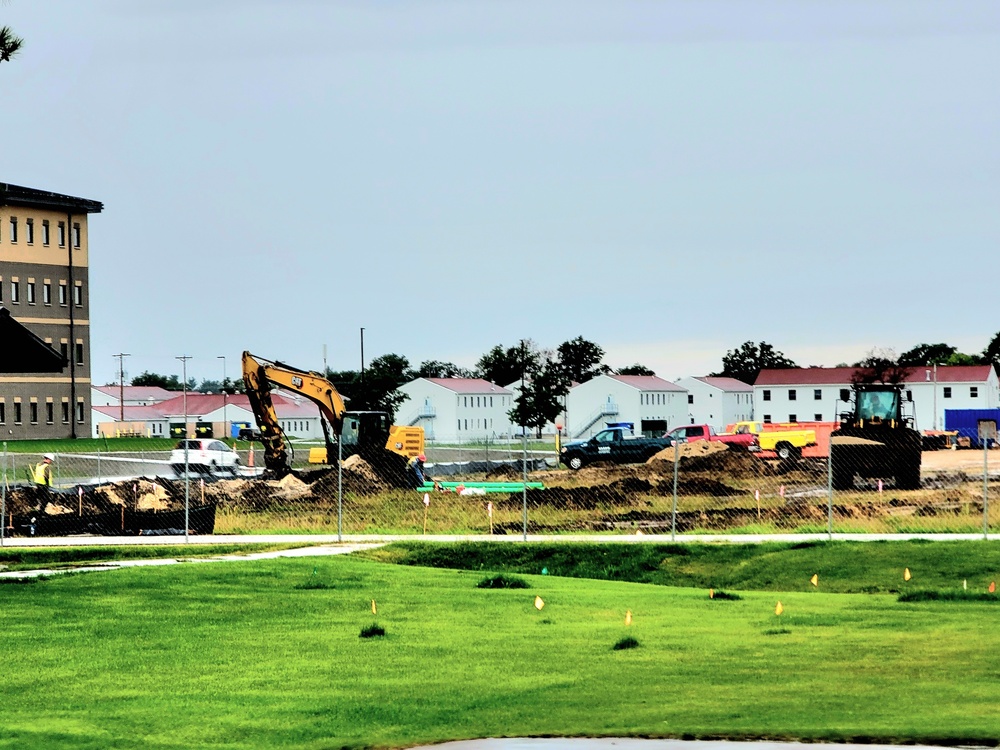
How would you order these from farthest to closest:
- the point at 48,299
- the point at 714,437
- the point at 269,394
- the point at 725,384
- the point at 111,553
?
1. the point at 725,384
2. the point at 48,299
3. the point at 714,437
4. the point at 269,394
5. the point at 111,553

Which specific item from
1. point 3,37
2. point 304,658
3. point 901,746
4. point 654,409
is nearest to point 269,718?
point 304,658

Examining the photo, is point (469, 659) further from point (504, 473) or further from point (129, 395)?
point (129, 395)

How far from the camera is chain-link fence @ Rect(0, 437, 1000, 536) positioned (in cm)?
3503

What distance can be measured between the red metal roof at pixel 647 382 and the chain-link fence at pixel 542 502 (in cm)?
9352

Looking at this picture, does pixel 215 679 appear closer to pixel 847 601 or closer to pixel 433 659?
pixel 433 659

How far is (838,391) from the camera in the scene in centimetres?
14388

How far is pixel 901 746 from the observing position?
10.1 metres

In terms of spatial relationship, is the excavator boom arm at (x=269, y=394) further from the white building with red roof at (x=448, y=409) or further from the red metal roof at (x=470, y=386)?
the red metal roof at (x=470, y=386)

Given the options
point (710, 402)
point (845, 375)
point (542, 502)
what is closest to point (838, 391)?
point (845, 375)

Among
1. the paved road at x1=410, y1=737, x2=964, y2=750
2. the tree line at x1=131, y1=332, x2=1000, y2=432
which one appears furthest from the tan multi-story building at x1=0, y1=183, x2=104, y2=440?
the paved road at x1=410, y1=737, x2=964, y2=750

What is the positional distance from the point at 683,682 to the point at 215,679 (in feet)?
13.0

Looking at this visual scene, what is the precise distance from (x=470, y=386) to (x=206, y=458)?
93471 mm

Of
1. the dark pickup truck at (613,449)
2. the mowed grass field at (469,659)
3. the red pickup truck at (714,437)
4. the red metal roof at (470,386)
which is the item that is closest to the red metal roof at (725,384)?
the red metal roof at (470,386)

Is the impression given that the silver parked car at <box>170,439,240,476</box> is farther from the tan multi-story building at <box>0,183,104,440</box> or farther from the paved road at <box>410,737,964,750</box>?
the paved road at <box>410,737,964,750</box>
